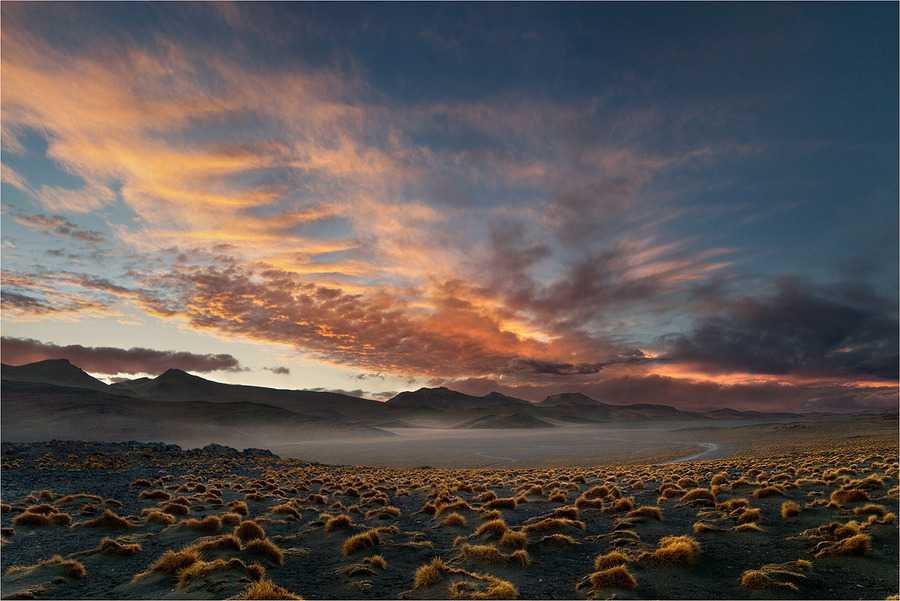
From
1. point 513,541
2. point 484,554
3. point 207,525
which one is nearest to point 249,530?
point 207,525

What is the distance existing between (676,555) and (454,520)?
29.0 ft

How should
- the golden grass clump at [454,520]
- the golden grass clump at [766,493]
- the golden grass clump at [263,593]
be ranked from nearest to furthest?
the golden grass clump at [263,593] → the golden grass clump at [454,520] → the golden grass clump at [766,493]

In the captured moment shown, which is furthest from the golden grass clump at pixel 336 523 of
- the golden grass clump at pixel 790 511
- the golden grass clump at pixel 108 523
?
the golden grass clump at pixel 790 511

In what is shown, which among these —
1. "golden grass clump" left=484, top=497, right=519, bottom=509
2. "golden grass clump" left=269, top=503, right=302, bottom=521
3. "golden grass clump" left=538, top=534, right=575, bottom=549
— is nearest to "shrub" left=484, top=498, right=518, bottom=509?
"golden grass clump" left=484, top=497, right=519, bottom=509

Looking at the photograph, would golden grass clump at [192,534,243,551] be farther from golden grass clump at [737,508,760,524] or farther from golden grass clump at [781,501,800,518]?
golden grass clump at [781,501,800,518]

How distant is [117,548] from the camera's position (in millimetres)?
13641

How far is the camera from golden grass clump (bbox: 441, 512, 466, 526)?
17931mm

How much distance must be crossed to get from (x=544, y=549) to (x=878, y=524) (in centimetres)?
1040

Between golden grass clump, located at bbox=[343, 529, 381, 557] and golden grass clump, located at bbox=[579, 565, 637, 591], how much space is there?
24.2 ft

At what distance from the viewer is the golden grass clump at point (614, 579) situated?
35.0ft

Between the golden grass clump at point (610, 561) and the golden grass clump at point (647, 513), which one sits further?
the golden grass clump at point (647, 513)

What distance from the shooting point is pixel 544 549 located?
1415 centimetres

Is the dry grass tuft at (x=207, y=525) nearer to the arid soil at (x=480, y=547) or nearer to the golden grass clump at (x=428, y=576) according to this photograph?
the arid soil at (x=480, y=547)

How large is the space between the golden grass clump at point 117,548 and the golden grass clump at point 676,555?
50.6 feet
